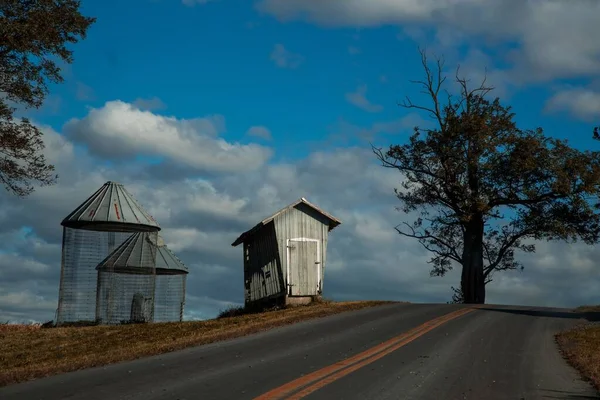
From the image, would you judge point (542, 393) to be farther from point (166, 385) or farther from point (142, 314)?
point (142, 314)

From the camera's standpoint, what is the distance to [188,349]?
1596 centimetres

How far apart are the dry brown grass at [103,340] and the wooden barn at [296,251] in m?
3.62

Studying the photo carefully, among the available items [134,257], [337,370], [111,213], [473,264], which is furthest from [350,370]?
[473,264]

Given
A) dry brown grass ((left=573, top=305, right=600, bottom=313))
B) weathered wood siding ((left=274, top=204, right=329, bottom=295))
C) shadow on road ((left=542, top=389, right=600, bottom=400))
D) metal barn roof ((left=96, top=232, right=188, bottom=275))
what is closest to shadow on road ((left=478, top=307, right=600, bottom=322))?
dry brown grass ((left=573, top=305, right=600, bottom=313))

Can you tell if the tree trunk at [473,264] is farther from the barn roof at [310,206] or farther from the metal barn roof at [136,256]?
the metal barn roof at [136,256]

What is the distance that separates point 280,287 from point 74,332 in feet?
34.4

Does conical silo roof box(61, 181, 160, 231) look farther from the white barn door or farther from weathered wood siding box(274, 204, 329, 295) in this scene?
the white barn door

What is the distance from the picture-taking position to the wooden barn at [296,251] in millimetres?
31656

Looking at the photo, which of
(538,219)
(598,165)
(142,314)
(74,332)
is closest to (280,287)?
(142,314)

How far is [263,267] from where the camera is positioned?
3450 centimetres

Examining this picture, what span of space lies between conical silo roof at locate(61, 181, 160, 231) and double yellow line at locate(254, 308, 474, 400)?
49.8 ft

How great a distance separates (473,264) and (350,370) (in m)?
28.6

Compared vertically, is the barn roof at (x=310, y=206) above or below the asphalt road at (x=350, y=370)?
above

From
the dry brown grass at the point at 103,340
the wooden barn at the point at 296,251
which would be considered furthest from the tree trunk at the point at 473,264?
the dry brown grass at the point at 103,340
